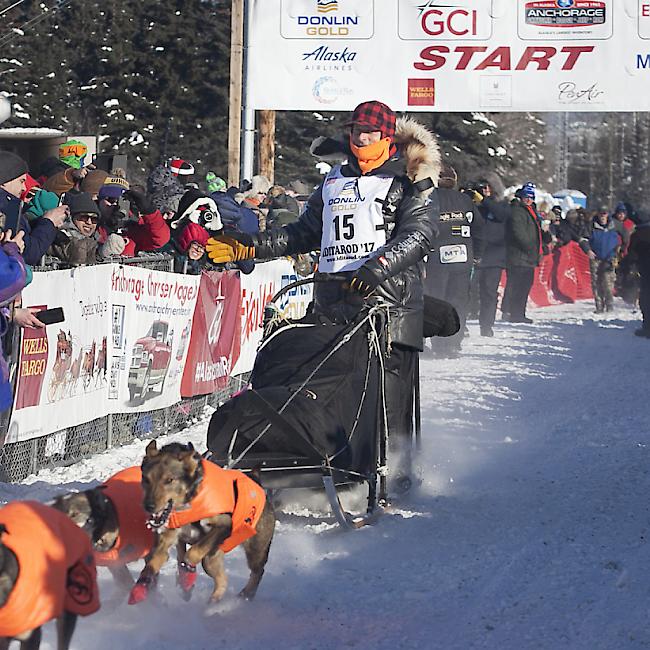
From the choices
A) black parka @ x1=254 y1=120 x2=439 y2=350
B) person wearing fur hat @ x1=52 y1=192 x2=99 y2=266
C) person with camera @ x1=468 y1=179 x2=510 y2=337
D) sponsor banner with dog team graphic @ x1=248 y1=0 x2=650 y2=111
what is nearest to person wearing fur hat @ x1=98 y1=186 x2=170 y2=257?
person wearing fur hat @ x1=52 y1=192 x2=99 y2=266

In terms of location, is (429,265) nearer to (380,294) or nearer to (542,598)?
(380,294)

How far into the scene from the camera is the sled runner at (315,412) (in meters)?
5.63

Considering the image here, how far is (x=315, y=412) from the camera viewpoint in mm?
5762

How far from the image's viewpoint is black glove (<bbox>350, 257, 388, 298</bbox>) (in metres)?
6.07

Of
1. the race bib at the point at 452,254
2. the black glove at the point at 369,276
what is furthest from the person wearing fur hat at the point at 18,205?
the race bib at the point at 452,254

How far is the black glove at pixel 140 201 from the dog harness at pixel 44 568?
485 cm

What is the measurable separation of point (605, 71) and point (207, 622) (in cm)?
1369

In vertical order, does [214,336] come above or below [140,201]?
below

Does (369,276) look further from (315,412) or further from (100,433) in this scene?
(100,433)

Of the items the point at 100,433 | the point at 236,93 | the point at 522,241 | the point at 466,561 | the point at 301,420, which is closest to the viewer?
the point at 466,561

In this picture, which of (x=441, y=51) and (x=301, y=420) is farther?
(x=441, y=51)

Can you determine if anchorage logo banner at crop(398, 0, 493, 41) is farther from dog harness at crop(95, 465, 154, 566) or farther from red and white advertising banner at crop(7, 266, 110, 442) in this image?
dog harness at crop(95, 465, 154, 566)

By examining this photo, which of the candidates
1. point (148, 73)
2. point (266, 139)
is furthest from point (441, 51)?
point (148, 73)

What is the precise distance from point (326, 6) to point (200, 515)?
1307 cm
